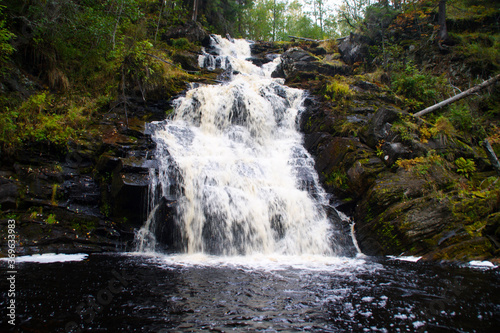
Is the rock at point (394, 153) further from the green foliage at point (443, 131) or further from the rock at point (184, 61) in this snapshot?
the rock at point (184, 61)

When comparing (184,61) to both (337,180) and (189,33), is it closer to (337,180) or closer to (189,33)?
(189,33)

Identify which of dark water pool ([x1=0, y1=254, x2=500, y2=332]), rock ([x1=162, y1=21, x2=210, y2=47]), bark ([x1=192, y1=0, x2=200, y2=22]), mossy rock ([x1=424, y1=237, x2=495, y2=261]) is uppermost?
bark ([x1=192, y1=0, x2=200, y2=22])

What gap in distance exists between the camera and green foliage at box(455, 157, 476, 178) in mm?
8422

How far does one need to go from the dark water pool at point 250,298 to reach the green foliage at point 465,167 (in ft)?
14.6

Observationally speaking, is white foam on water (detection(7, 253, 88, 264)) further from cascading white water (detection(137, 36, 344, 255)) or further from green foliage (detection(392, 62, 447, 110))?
green foliage (detection(392, 62, 447, 110))

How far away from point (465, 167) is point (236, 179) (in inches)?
297

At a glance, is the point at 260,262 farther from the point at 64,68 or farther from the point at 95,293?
the point at 64,68

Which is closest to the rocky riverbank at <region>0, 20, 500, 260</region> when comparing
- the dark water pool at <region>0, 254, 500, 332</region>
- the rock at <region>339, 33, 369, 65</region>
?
the dark water pool at <region>0, 254, 500, 332</region>

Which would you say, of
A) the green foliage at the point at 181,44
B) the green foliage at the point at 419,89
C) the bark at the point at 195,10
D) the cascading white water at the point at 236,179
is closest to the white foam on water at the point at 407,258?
the cascading white water at the point at 236,179

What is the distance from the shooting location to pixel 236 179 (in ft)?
28.0

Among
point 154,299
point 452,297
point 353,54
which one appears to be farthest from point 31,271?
point 353,54

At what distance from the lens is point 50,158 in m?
7.73

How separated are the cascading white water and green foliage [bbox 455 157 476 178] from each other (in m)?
4.51

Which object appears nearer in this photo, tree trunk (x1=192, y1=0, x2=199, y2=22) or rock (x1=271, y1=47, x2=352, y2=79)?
rock (x1=271, y1=47, x2=352, y2=79)
